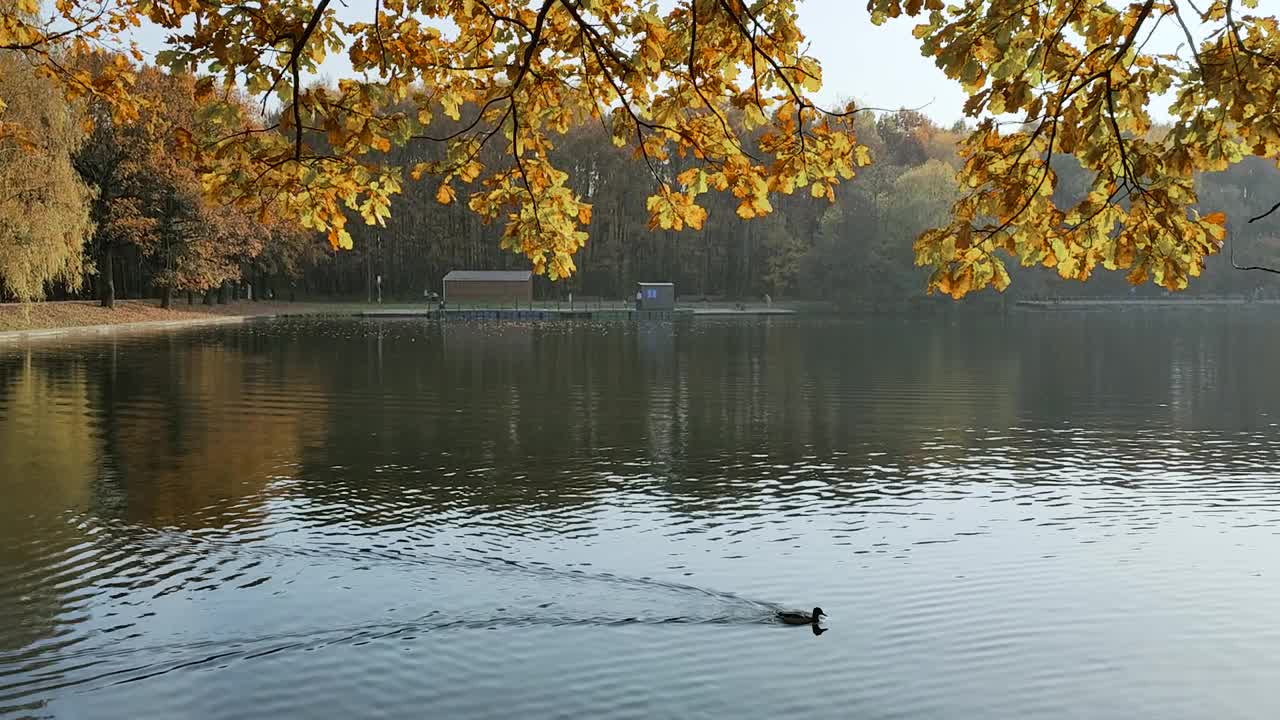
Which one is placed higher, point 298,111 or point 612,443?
point 298,111

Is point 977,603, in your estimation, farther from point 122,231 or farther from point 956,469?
point 122,231

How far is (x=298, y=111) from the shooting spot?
25.0 ft

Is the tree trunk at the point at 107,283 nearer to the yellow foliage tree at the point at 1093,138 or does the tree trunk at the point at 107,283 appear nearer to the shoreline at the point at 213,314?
the shoreline at the point at 213,314

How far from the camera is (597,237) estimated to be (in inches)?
4026

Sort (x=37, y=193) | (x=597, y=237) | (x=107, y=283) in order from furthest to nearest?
(x=597, y=237), (x=107, y=283), (x=37, y=193)

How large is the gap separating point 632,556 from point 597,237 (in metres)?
90.5

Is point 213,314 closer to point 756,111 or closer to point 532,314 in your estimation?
point 532,314

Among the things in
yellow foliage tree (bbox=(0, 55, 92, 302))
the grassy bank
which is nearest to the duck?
yellow foliage tree (bbox=(0, 55, 92, 302))

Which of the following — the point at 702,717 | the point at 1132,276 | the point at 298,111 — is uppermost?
the point at 298,111

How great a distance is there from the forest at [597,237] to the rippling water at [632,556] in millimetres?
34690

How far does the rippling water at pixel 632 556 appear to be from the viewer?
9117mm

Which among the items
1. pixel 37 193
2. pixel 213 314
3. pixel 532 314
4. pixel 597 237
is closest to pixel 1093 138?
pixel 37 193

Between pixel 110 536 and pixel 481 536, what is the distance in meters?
3.93

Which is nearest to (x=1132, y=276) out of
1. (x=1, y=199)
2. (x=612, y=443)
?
(x=612, y=443)
